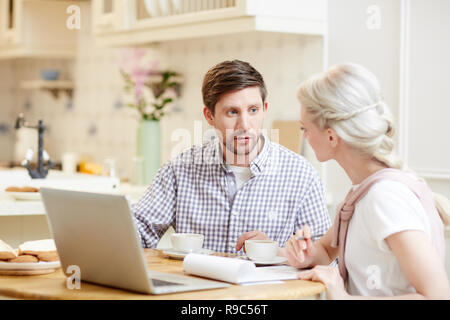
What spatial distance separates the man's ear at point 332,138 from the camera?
1.83m

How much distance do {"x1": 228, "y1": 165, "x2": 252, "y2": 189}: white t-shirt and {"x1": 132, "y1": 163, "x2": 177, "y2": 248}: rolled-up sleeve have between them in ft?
0.72

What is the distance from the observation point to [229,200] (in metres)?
2.53

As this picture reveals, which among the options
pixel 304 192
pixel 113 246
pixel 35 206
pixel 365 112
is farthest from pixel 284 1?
pixel 113 246

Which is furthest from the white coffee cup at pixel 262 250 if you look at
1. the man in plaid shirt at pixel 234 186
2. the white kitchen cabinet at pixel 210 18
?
the white kitchen cabinet at pixel 210 18

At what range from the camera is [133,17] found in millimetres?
4125

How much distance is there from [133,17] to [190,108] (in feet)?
2.03

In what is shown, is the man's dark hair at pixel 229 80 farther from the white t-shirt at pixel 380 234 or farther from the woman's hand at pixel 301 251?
the white t-shirt at pixel 380 234

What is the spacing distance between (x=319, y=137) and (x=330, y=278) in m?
0.35

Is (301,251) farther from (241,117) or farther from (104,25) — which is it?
(104,25)

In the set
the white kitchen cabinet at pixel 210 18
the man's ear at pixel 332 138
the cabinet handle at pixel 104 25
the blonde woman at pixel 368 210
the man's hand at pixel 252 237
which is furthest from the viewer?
the cabinet handle at pixel 104 25

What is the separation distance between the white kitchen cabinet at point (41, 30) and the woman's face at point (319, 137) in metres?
3.68

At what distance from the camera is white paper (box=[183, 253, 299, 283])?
5.63 feet

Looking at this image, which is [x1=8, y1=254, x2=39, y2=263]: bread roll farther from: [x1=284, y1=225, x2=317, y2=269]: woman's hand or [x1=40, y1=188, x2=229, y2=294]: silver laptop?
[x1=284, y1=225, x2=317, y2=269]: woman's hand

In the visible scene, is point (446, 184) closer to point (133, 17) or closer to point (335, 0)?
point (335, 0)
